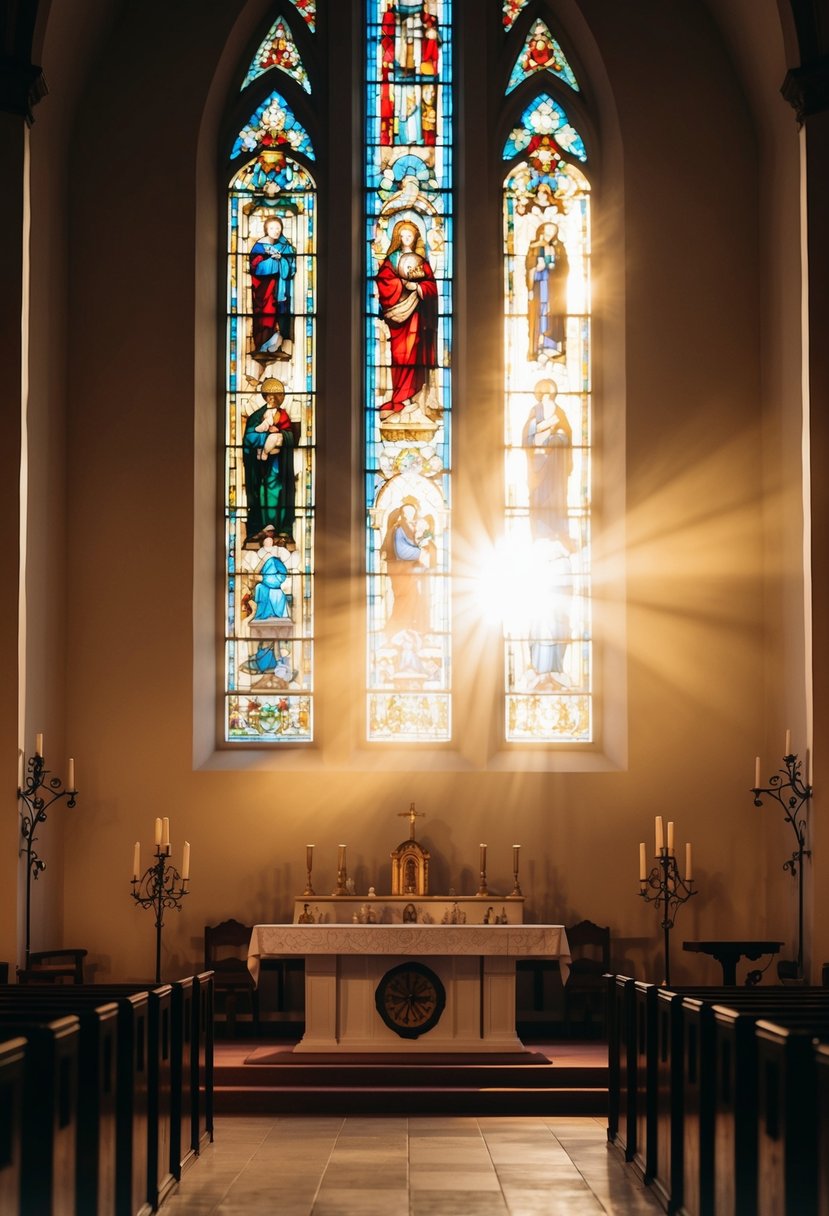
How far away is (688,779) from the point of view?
11.7 metres

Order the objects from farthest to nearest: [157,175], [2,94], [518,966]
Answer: [157,175] < [518,966] < [2,94]

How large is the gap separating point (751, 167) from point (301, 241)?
352 centimetres

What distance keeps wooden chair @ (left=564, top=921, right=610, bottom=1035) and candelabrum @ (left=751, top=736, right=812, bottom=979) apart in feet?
4.04

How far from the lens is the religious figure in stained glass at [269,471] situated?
12281 millimetres

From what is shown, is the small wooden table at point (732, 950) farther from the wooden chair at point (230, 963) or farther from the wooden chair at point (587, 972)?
the wooden chair at point (230, 963)

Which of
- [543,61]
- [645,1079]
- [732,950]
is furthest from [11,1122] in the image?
[543,61]

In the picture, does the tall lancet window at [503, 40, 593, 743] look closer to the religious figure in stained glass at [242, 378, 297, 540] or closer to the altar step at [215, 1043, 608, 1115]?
the religious figure in stained glass at [242, 378, 297, 540]

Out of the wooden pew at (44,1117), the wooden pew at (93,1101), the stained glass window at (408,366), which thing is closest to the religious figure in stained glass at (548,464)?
the stained glass window at (408,366)

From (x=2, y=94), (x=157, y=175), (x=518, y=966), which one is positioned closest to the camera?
(x=2, y=94)

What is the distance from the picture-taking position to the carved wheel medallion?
9.68 metres

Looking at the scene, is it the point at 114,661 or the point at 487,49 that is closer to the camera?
the point at 114,661

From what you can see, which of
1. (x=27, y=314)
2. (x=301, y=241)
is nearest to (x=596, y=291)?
(x=301, y=241)

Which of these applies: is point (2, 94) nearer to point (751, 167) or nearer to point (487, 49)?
point (487, 49)

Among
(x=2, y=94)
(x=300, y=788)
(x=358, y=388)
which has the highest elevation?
(x=2, y=94)
